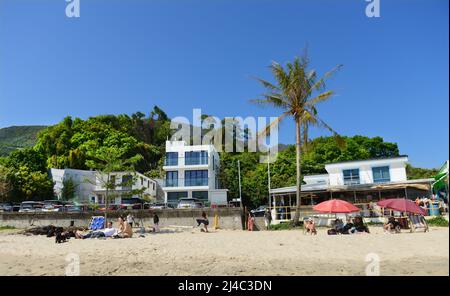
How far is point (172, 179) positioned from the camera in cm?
3944

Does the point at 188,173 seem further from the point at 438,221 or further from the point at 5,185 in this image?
the point at 438,221

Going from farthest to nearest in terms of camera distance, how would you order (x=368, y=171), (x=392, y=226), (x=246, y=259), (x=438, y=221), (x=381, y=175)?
(x=368, y=171)
(x=381, y=175)
(x=438, y=221)
(x=392, y=226)
(x=246, y=259)

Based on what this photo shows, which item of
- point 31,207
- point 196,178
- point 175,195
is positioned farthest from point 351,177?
point 31,207

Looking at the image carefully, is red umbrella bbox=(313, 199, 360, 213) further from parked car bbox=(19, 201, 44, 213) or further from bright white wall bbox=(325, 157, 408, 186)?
parked car bbox=(19, 201, 44, 213)

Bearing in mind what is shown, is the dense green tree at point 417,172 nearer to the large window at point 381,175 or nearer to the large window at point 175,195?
the large window at point 381,175

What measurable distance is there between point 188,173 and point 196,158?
1895 millimetres

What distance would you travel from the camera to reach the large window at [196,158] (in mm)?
39531

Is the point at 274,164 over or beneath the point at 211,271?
over

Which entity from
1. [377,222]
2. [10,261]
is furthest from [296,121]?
[10,261]

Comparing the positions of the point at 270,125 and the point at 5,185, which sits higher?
the point at 270,125

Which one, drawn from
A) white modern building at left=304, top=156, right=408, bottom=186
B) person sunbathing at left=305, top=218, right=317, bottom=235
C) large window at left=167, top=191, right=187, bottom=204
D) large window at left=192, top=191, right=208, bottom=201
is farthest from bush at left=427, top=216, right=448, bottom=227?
large window at left=167, top=191, right=187, bottom=204
